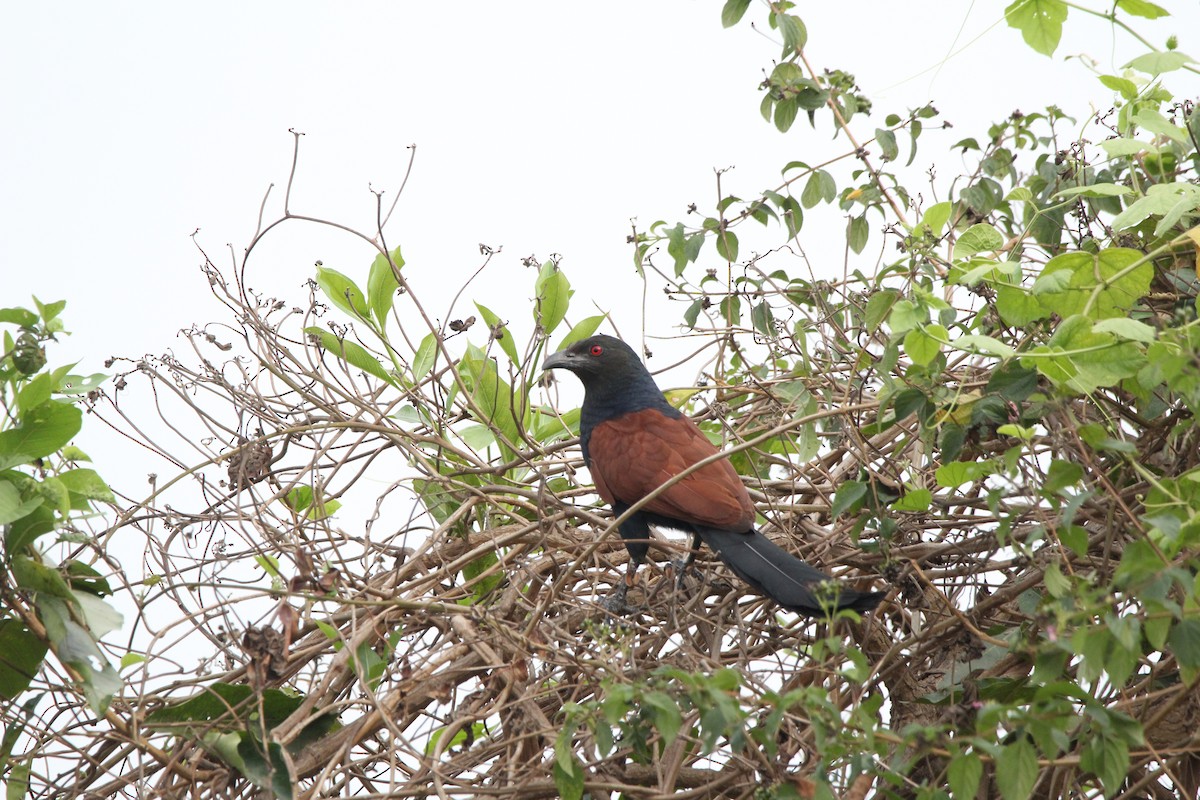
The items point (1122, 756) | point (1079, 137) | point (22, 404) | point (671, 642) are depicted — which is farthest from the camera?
point (1079, 137)

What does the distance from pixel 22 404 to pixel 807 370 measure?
1.67m

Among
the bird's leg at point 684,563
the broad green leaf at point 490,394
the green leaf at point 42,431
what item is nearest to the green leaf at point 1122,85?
the bird's leg at point 684,563

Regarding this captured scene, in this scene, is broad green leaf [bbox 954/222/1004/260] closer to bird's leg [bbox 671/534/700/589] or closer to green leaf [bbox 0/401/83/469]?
bird's leg [bbox 671/534/700/589]

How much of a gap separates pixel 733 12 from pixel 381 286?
113 cm

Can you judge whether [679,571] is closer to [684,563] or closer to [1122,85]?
[684,563]

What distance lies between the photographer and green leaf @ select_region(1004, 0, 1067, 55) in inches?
90.8

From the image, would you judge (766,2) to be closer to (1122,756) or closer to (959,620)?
(959,620)

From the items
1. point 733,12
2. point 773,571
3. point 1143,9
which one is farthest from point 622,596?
point 1143,9

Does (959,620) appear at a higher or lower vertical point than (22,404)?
lower

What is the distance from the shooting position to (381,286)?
305 centimetres

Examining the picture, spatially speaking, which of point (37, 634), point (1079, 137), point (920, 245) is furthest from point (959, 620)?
point (37, 634)

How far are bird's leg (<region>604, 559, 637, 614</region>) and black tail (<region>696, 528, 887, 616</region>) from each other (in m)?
0.26

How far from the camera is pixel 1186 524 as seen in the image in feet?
5.50

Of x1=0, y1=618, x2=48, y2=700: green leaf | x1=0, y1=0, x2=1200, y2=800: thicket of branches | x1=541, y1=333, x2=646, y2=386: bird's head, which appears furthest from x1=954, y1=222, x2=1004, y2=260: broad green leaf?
x1=0, y1=618, x2=48, y2=700: green leaf
